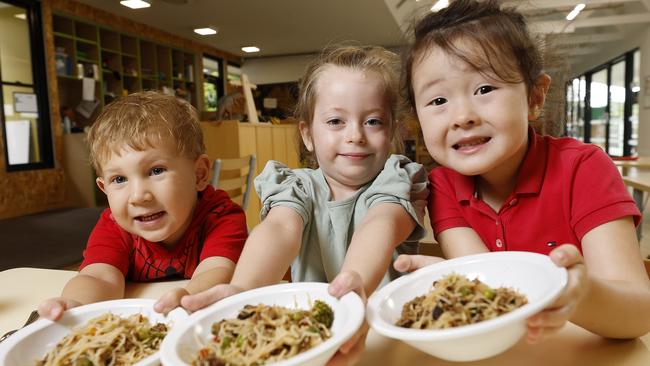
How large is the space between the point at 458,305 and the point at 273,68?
11.3 m

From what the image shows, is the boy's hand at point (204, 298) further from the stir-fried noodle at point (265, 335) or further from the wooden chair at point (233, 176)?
the wooden chair at point (233, 176)

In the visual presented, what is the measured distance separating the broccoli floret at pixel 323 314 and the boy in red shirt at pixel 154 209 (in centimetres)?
45

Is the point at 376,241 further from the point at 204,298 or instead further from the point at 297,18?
the point at 297,18

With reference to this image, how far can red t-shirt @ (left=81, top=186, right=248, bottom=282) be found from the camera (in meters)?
1.14

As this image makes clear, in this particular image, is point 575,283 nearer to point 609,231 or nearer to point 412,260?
point 412,260

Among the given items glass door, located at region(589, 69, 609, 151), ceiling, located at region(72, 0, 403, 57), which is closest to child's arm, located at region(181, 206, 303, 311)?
ceiling, located at region(72, 0, 403, 57)

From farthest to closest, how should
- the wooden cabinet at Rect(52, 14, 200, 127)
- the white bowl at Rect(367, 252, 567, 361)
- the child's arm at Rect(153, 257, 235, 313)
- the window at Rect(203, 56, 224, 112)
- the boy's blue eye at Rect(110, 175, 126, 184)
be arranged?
the window at Rect(203, 56, 224, 112) → the wooden cabinet at Rect(52, 14, 200, 127) → the boy's blue eye at Rect(110, 175, 126, 184) → the child's arm at Rect(153, 257, 235, 313) → the white bowl at Rect(367, 252, 567, 361)

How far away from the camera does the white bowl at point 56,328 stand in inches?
23.4

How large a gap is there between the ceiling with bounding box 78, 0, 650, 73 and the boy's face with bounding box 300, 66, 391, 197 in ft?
14.9

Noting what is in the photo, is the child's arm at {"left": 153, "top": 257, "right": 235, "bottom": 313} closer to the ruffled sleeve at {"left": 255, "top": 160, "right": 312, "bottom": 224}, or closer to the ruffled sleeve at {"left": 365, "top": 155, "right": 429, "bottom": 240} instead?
the ruffled sleeve at {"left": 255, "top": 160, "right": 312, "bottom": 224}

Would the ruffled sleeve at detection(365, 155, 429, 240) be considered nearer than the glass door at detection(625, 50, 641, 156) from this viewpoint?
Yes

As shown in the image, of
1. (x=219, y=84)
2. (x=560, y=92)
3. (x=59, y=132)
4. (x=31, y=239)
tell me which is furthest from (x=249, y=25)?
(x=560, y=92)

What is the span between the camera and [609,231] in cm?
83

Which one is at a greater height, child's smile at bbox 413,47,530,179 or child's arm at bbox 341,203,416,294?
child's smile at bbox 413,47,530,179
